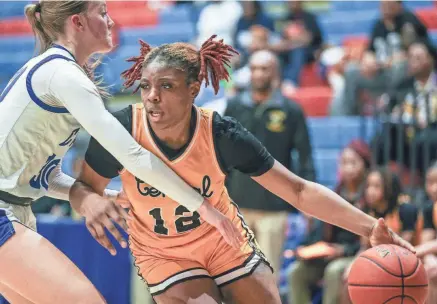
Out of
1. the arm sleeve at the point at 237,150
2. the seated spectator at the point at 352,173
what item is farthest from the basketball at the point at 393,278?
the seated spectator at the point at 352,173

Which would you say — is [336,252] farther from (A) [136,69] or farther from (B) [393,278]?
(A) [136,69]

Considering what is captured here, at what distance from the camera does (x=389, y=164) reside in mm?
7359

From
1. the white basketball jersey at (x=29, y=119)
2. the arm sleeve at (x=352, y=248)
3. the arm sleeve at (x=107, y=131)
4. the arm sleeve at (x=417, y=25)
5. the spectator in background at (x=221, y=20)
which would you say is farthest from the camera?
the spectator in background at (x=221, y=20)

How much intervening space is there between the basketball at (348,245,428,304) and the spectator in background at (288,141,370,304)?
219 centimetres

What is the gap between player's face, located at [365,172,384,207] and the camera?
6.34 m

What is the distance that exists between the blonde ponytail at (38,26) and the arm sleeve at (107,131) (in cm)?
39

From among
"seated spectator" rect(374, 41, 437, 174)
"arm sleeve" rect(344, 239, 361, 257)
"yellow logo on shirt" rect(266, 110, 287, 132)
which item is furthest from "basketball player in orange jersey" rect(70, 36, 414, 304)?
"seated spectator" rect(374, 41, 437, 174)

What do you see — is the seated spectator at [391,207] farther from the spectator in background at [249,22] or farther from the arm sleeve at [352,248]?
the spectator in background at [249,22]

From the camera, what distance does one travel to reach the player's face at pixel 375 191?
20.8 feet

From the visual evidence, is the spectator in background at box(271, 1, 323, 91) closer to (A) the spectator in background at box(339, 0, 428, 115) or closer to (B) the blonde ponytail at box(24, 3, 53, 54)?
(A) the spectator in background at box(339, 0, 428, 115)

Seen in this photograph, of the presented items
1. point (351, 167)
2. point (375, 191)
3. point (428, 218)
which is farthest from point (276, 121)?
point (428, 218)

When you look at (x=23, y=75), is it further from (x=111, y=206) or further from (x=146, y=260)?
(x=146, y=260)

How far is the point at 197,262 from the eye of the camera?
396 centimetres

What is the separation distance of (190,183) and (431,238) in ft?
9.40
